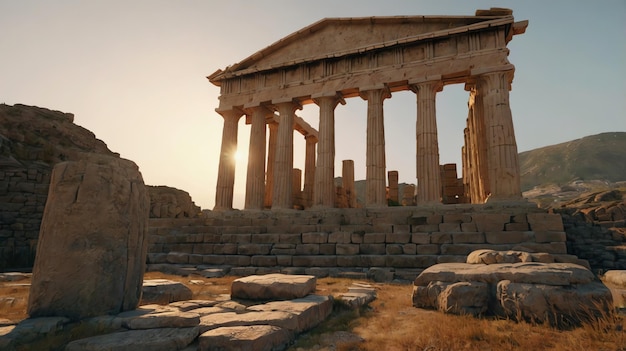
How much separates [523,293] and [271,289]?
358 centimetres

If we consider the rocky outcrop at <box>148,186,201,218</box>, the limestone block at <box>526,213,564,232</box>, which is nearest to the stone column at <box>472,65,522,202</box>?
the limestone block at <box>526,213,564,232</box>

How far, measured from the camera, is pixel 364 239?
451 inches

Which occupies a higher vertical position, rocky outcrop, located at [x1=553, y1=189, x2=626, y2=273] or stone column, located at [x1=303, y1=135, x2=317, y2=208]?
stone column, located at [x1=303, y1=135, x2=317, y2=208]

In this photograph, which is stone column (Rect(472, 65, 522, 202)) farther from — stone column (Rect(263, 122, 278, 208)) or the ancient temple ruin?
stone column (Rect(263, 122, 278, 208))

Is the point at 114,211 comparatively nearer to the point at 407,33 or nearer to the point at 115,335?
the point at 115,335

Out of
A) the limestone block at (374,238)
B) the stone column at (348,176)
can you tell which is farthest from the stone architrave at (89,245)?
the stone column at (348,176)

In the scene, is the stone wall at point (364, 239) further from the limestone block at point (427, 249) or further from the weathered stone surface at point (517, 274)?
the weathered stone surface at point (517, 274)

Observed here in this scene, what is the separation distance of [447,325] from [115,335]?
3660 mm

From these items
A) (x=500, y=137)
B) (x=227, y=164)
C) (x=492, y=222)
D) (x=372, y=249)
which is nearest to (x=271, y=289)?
(x=372, y=249)

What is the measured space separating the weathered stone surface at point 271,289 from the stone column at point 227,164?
13534mm

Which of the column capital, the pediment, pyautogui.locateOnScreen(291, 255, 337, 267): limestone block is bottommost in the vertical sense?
pyautogui.locateOnScreen(291, 255, 337, 267): limestone block

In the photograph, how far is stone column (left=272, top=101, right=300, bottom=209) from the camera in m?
17.8

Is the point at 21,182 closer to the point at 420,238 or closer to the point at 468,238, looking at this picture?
the point at 420,238

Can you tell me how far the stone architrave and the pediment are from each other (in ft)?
48.7
